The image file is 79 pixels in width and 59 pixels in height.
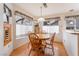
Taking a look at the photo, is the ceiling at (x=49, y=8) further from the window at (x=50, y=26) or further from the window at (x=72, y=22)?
the window at (x=72, y=22)

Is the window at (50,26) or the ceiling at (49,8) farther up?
the ceiling at (49,8)

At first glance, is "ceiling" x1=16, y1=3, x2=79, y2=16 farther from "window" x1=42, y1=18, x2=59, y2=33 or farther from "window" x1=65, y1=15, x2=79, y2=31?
"window" x1=65, y1=15, x2=79, y2=31

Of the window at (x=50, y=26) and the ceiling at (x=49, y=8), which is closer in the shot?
the ceiling at (x=49, y=8)

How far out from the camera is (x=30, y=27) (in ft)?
17.8

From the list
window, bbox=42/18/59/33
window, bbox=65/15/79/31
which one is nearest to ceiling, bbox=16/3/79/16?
window, bbox=42/18/59/33

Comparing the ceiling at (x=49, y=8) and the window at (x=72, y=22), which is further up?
the ceiling at (x=49, y=8)

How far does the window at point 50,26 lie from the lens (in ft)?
19.9

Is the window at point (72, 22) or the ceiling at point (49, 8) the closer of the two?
the ceiling at point (49, 8)

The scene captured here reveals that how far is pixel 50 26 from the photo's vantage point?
21.4ft

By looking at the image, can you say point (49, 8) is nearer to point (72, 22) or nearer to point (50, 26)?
point (50, 26)

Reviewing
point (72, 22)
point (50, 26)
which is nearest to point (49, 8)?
point (50, 26)

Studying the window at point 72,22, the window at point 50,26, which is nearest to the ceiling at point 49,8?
the window at point 50,26

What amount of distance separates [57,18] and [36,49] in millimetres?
3280

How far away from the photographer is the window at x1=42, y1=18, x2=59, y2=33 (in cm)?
606
